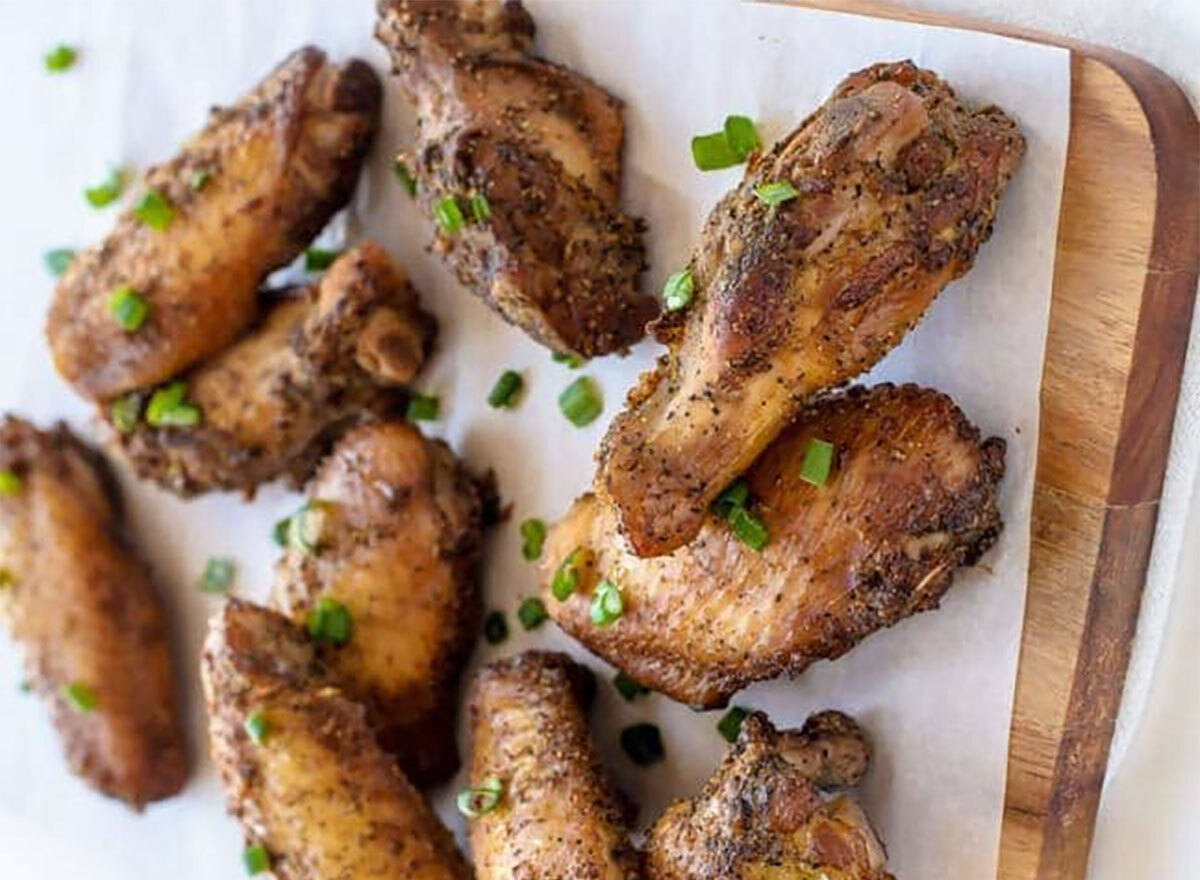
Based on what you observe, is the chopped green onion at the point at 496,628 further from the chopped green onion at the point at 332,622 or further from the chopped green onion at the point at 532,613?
the chopped green onion at the point at 332,622

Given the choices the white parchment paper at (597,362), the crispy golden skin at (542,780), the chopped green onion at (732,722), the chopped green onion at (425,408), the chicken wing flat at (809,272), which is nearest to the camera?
the chicken wing flat at (809,272)

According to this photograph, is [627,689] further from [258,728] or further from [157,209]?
[157,209]

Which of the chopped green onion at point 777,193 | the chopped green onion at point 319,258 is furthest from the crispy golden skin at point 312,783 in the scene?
the chopped green onion at point 777,193

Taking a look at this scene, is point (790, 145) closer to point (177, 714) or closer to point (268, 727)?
point (268, 727)

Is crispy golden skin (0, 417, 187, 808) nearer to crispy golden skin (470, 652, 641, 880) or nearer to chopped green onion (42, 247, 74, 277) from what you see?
chopped green onion (42, 247, 74, 277)

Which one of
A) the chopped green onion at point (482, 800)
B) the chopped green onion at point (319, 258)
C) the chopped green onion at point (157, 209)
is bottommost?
the chopped green onion at point (482, 800)

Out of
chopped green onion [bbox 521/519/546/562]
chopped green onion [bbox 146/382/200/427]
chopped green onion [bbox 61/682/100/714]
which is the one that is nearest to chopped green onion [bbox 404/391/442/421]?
chopped green onion [bbox 521/519/546/562]
